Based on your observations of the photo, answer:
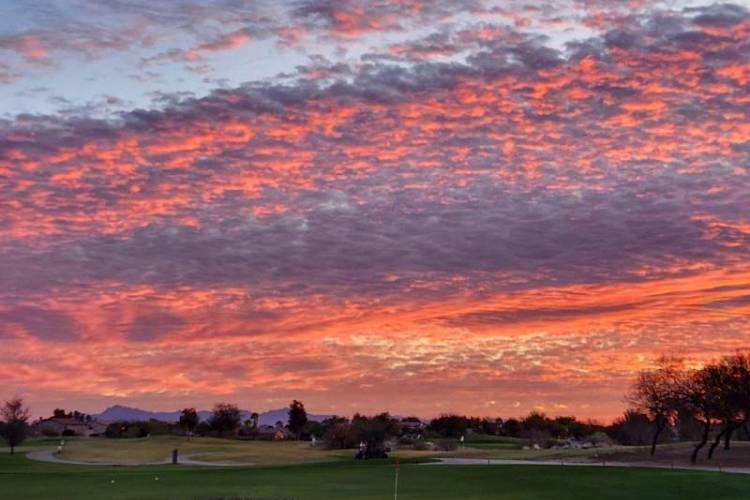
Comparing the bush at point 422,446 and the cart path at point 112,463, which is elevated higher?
the bush at point 422,446

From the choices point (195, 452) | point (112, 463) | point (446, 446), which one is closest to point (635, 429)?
point (446, 446)

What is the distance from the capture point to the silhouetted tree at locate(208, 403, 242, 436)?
193 metres

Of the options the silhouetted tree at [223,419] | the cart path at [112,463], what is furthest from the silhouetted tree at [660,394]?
the silhouetted tree at [223,419]

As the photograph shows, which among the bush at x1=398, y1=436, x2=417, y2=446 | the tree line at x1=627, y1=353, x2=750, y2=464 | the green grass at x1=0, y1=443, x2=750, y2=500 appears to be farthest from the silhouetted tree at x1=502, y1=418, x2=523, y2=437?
the green grass at x1=0, y1=443, x2=750, y2=500

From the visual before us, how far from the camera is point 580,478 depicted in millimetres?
67812

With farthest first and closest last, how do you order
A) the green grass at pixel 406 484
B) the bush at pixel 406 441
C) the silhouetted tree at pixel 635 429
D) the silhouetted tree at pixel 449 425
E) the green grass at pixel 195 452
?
the silhouetted tree at pixel 449 425 < the bush at pixel 406 441 < the silhouetted tree at pixel 635 429 < the green grass at pixel 195 452 < the green grass at pixel 406 484

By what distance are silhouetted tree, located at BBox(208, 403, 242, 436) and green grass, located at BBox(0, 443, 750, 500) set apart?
115084mm

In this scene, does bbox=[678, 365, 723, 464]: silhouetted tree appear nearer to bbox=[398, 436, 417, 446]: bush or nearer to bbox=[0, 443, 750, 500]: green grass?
bbox=[0, 443, 750, 500]: green grass

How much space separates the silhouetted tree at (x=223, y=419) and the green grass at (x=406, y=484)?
115 metres

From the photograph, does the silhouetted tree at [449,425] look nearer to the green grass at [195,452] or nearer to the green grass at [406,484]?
the green grass at [195,452]

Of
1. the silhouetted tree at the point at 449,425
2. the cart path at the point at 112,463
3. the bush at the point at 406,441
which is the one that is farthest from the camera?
the silhouetted tree at the point at 449,425

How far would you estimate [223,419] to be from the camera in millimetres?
193500

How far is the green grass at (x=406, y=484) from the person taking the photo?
55.4 metres

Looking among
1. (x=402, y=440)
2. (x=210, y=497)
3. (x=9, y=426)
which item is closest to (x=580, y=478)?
(x=210, y=497)
